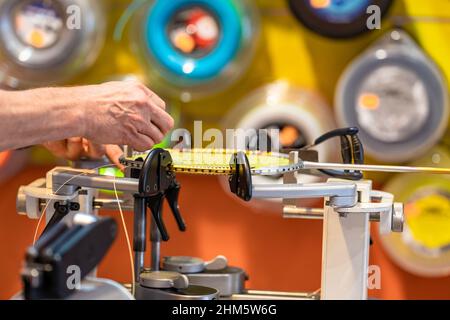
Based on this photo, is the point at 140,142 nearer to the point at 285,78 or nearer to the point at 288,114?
the point at 288,114

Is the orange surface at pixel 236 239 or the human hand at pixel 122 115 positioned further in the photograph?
the orange surface at pixel 236 239

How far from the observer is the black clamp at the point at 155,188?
124cm

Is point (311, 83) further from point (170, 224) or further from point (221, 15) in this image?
point (170, 224)

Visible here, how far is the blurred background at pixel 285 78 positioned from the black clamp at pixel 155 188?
96 centimetres

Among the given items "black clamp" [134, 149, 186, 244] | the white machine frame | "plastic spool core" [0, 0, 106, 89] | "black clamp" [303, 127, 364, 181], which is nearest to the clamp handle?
"black clamp" [134, 149, 186, 244]

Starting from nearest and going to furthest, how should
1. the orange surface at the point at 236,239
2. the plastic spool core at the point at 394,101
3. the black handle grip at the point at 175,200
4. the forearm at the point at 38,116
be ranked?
the forearm at the point at 38,116 → the black handle grip at the point at 175,200 → the plastic spool core at the point at 394,101 → the orange surface at the point at 236,239

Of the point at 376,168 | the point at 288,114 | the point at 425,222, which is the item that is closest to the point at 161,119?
the point at 376,168

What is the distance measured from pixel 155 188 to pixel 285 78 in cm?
127

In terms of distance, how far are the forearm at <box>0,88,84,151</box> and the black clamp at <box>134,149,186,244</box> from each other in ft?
0.45

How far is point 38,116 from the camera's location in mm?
1225

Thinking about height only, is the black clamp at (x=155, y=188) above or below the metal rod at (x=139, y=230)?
above

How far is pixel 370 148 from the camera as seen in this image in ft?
7.63

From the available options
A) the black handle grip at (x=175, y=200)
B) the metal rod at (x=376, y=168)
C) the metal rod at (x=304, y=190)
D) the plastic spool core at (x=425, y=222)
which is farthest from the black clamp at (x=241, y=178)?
the plastic spool core at (x=425, y=222)

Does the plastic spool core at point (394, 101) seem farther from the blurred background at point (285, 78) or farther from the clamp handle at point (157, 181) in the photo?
the clamp handle at point (157, 181)
